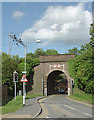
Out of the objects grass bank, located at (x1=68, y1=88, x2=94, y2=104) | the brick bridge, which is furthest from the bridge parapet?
grass bank, located at (x1=68, y1=88, x2=94, y2=104)

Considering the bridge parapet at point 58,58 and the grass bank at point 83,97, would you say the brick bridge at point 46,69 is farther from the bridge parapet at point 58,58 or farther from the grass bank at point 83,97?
the grass bank at point 83,97

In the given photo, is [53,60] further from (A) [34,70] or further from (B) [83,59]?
(B) [83,59]

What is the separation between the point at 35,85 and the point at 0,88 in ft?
62.0

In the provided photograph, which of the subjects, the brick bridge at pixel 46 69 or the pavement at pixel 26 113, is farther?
the brick bridge at pixel 46 69

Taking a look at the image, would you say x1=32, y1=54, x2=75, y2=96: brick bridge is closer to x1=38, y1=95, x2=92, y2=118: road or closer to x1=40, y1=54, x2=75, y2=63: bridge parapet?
x1=40, y1=54, x2=75, y2=63: bridge parapet

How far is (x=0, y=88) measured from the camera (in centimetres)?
2181

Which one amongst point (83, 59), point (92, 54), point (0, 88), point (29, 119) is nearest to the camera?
point (29, 119)

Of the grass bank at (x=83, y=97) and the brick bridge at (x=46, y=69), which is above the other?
the brick bridge at (x=46, y=69)

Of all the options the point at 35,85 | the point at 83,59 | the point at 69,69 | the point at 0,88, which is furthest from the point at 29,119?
the point at 35,85

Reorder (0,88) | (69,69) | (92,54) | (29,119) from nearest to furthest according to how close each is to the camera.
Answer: (29,119) → (0,88) → (92,54) → (69,69)

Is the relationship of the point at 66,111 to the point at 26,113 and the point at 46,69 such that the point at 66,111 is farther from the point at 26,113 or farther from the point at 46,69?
the point at 46,69

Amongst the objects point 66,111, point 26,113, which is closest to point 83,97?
point 66,111

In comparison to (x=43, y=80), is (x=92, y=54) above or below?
above

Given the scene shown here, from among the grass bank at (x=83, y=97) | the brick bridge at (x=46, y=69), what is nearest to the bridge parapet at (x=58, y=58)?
the brick bridge at (x=46, y=69)
